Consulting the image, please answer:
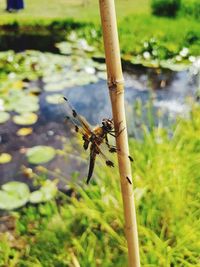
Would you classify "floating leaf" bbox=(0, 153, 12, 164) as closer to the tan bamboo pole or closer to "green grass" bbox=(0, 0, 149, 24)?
the tan bamboo pole

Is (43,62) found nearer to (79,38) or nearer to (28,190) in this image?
(79,38)

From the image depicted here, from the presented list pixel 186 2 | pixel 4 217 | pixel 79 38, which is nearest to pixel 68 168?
pixel 4 217

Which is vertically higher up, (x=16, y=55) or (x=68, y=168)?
(x=16, y=55)

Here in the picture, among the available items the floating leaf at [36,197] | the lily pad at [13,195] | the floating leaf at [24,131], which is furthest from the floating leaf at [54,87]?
the floating leaf at [36,197]

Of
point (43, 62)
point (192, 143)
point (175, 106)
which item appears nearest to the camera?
point (192, 143)

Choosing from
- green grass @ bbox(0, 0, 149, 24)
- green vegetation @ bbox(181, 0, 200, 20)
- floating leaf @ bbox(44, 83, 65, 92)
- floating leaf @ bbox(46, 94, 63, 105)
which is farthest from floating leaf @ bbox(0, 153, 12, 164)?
green vegetation @ bbox(181, 0, 200, 20)
